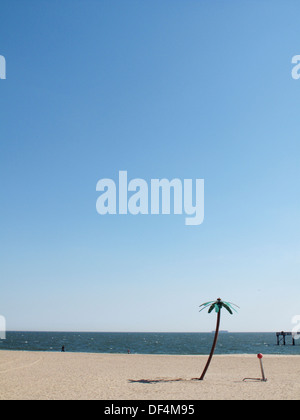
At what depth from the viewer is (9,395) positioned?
16.2 meters

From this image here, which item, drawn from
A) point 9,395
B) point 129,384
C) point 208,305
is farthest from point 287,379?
point 9,395

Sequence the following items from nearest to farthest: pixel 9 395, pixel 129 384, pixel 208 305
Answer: pixel 9 395, pixel 129 384, pixel 208 305

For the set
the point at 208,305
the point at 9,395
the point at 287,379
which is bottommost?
the point at 287,379

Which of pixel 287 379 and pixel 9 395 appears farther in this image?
pixel 287 379

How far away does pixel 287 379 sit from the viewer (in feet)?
75.4
